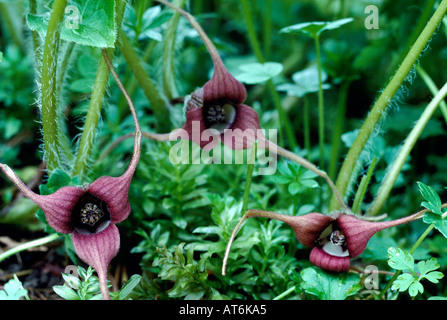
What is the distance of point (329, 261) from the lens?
854mm

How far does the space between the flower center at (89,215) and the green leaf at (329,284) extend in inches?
15.7

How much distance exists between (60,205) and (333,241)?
52cm

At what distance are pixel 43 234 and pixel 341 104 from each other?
3.10 feet

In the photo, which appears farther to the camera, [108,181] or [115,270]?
[115,270]

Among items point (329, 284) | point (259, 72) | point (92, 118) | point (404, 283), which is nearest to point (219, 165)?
point (259, 72)

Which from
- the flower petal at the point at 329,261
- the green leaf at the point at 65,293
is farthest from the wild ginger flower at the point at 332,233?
the green leaf at the point at 65,293

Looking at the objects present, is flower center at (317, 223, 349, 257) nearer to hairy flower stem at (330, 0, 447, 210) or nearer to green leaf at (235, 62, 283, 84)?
hairy flower stem at (330, 0, 447, 210)

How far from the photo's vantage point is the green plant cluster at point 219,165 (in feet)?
2.92

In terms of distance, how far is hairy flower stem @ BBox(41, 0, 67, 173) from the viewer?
2.81 feet

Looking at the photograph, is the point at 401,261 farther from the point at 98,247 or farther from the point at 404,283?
the point at 98,247

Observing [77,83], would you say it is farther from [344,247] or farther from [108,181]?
[344,247]

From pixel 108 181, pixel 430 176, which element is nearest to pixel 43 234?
pixel 108 181

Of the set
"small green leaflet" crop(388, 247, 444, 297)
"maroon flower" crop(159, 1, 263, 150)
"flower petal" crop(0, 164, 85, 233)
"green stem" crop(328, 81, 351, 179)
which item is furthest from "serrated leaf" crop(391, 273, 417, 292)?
"flower petal" crop(0, 164, 85, 233)
